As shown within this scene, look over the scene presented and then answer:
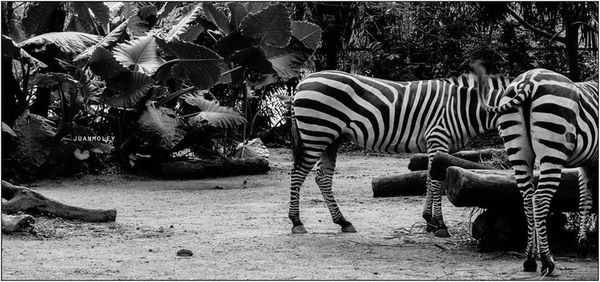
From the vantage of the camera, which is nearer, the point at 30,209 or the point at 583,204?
the point at 583,204

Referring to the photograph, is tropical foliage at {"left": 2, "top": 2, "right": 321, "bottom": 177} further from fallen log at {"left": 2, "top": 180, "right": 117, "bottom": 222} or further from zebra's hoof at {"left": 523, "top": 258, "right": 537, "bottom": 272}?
zebra's hoof at {"left": 523, "top": 258, "right": 537, "bottom": 272}

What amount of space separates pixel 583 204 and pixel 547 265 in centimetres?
119

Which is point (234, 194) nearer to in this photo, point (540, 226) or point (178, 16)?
point (178, 16)

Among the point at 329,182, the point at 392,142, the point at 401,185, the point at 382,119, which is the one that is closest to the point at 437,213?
the point at 392,142

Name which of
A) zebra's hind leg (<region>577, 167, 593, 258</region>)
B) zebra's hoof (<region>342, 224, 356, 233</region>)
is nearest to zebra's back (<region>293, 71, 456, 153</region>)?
A: zebra's hoof (<region>342, 224, 356, 233</region>)

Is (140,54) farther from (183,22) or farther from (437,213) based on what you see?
(437,213)

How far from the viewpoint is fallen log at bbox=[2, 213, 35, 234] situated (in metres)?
7.40

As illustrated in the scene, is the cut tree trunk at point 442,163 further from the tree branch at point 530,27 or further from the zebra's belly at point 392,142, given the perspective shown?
the tree branch at point 530,27

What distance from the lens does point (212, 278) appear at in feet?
18.8

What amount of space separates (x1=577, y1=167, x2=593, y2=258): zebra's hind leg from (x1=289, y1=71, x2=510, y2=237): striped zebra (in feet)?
5.23

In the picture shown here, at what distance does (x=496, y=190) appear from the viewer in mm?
6578

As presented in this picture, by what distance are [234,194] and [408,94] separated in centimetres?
396

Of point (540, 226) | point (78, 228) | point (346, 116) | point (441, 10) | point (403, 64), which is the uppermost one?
point (441, 10)

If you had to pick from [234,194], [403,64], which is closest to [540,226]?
[234,194]
